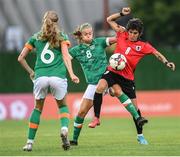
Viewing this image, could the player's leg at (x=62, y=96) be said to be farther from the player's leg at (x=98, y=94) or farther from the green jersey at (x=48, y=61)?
the player's leg at (x=98, y=94)

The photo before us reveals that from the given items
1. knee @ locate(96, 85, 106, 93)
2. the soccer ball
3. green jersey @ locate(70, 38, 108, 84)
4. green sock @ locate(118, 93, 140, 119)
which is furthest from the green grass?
the soccer ball

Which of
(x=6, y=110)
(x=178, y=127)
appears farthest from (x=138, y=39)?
(x=6, y=110)

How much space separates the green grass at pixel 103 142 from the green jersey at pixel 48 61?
127 cm

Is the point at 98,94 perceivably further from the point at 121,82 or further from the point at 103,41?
the point at 103,41

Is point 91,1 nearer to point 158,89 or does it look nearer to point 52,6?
point 52,6

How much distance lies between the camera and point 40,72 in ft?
51.9

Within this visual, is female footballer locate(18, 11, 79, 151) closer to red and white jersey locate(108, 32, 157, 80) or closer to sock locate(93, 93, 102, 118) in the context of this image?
sock locate(93, 93, 102, 118)

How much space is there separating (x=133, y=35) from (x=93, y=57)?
81cm

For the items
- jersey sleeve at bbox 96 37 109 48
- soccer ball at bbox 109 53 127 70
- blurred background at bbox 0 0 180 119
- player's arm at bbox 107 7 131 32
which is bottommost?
blurred background at bbox 0 0 180 119

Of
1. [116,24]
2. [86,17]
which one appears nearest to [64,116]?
[116,24]

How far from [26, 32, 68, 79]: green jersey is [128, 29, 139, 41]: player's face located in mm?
1720

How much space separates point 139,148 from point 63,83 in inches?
65.5

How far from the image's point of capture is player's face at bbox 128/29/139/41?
1714cm

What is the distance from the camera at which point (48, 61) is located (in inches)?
623
